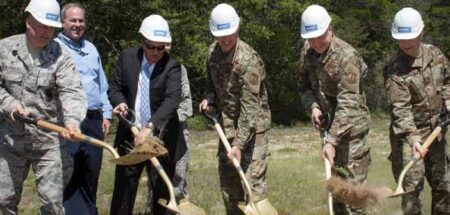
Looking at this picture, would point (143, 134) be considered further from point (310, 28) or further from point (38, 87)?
point (310, 28)

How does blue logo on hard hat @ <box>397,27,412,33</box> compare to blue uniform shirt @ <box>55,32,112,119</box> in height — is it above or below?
above

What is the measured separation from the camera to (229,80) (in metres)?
6.69

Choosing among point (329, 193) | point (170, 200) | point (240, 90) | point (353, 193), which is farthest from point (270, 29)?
point (353, 193)

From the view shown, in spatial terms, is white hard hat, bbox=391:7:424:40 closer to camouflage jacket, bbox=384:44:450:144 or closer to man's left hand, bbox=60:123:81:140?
camouflage jacket, bbox=384:44:450:144

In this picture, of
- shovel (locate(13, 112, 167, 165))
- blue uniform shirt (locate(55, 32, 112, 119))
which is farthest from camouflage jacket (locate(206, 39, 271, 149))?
blue uniform shirt (locate(55, 32, 112, 119))

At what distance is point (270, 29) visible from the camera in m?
31.9

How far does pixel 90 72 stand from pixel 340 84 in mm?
2451

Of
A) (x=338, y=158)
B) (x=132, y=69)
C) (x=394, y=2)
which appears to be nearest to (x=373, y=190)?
(x=338, y=158)

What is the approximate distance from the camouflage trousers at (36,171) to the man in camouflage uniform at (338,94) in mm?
2352

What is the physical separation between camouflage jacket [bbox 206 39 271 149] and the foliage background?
19937 millimetres

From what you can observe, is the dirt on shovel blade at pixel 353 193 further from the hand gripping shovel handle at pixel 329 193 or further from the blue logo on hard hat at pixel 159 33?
the blue logo on hard hat at pixel 159 33

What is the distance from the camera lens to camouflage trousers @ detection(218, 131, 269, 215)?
6680 mm

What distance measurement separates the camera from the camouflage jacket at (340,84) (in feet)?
20.4

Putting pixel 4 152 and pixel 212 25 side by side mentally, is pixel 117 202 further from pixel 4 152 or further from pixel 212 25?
pixel 212 25
